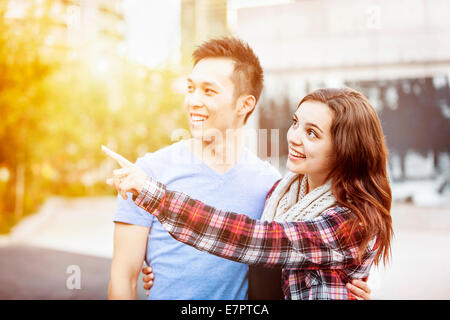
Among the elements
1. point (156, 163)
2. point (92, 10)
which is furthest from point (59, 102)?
point (156, 163)

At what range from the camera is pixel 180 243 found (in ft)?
4.37

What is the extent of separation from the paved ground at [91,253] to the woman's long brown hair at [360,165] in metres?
1.76

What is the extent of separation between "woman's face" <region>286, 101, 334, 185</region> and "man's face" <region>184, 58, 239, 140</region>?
33 centimetres

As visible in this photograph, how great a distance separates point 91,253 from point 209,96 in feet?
8.86

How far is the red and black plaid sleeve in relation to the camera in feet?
3.33

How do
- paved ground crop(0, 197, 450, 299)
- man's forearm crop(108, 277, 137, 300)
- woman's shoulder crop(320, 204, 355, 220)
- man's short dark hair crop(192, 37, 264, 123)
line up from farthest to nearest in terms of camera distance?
paved ground crop(0, 197, 450, 299) < man's short dark hair crop(192, 37, 264, 123) < man's forearm crop(108, 277, 137, 300) < woman's shoulder crop(320, 204, 355, 220)

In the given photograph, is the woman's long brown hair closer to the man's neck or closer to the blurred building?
the man's neck

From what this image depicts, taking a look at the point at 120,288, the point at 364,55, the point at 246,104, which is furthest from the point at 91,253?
the point at 364,55

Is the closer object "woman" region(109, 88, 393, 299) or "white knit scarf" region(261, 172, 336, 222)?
"woman" region(109, 88, 393, 299)

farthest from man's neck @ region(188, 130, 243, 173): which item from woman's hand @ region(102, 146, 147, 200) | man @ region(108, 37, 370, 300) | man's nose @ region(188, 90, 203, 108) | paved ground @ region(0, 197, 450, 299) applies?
paved ground @ region(0, 197, 450, 299)

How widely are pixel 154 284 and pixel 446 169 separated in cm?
278

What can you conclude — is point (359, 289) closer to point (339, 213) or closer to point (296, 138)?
point (339, 213)

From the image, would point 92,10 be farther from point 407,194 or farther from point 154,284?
point 407,194

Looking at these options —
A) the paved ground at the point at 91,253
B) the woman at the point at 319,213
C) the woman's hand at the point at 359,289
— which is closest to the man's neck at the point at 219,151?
the woman at the point at 319,213
